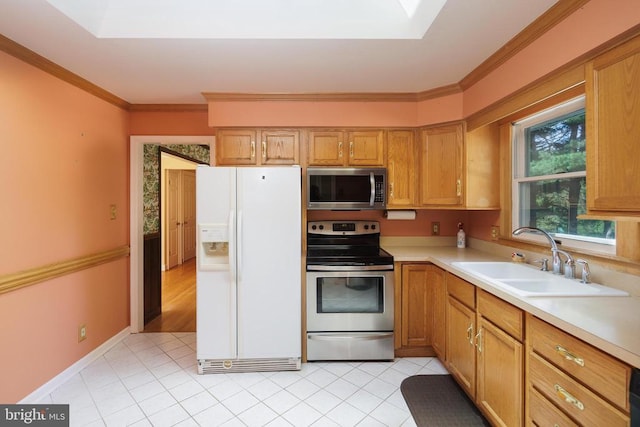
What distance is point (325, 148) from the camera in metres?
2.66

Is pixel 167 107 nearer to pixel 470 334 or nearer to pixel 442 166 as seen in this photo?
pixel 442 166

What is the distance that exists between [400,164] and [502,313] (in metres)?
1.56

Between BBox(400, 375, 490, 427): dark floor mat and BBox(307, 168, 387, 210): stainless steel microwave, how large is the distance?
144 centimetres

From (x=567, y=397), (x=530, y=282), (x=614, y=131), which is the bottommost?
(x=567, y=397)

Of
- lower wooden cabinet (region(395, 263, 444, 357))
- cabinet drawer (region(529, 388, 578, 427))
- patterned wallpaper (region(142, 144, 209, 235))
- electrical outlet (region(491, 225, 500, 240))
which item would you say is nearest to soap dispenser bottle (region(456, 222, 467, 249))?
electrical outlet (region(491, 225, 500, 240))

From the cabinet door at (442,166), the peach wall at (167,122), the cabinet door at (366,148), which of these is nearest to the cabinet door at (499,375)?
the cabinet door at (442,166)

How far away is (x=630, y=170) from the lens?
111cm

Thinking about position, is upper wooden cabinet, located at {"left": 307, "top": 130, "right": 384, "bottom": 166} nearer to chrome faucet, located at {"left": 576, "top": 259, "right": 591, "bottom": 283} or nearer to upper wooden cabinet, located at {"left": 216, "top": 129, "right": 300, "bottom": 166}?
upper wooden cabinet, located at {"left": 216, "top": 129, "right": 300, "bottom": 166}

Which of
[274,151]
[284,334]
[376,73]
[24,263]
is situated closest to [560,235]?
[376,73]

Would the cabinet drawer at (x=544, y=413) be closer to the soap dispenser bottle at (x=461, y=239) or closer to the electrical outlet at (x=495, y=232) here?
the electrical outlet at (x=495, y=232)

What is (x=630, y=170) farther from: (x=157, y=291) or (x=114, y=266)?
(x=157, y=291)

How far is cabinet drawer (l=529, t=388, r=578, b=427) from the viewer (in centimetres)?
111

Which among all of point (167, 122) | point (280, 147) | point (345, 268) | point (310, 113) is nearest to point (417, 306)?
point (345, 268)

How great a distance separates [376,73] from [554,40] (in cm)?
110
